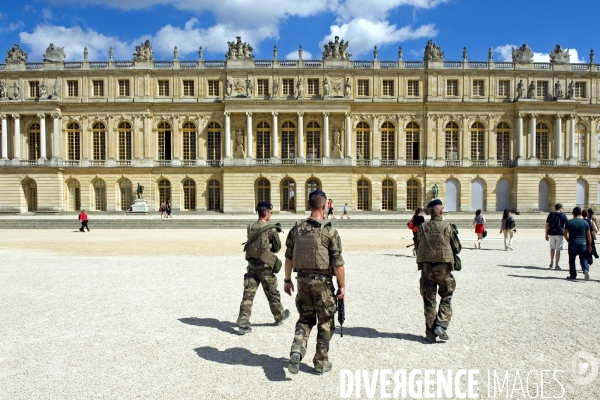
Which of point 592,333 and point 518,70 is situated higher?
point 518,70

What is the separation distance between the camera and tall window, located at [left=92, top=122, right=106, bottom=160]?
42.1m

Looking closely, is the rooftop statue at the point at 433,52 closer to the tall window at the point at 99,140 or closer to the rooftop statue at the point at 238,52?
the rooftop statue at the point at 238,52

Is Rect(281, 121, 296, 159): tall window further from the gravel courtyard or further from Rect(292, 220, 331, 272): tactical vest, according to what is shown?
Rect(292, 220, 331, 272): tactical vest

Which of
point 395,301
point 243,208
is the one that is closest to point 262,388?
point 395,301

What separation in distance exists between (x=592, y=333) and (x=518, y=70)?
41699mm

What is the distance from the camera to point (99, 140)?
139 feet

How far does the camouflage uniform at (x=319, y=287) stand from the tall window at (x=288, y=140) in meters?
37.0

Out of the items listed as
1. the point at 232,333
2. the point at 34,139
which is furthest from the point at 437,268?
the point at 34,139

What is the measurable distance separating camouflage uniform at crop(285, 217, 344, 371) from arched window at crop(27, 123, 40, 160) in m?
46.2

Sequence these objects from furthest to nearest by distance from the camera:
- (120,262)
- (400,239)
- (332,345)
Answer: (400,239) → (120,262) → (332,345)

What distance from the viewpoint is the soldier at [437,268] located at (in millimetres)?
6234

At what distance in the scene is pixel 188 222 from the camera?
2998 centimetres

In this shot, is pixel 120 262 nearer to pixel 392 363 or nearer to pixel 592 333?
pixel 392 363

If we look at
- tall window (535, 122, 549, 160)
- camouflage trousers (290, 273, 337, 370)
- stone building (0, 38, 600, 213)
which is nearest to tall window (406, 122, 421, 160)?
stone building (0, 38, 600, 213)
